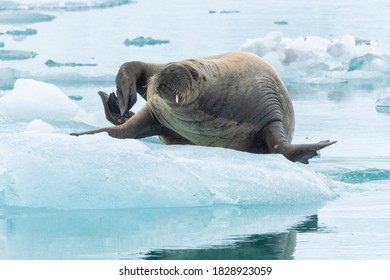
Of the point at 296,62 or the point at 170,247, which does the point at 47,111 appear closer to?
the point at 170,247

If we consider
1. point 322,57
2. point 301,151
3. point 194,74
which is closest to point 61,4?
point 322,57

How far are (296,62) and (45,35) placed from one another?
32.6 ft

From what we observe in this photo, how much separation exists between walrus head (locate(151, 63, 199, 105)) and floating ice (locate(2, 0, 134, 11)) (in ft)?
83.8

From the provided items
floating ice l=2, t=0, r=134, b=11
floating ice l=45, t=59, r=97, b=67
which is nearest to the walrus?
floating ice l=45, t=59, r=97, b=67

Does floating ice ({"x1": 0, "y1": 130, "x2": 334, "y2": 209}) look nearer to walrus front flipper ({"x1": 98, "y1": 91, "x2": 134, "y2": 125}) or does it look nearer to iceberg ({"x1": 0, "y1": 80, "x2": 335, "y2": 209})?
iceberg ({"x1": 0, "y1": 80, "x2": 335, "y2": 209})

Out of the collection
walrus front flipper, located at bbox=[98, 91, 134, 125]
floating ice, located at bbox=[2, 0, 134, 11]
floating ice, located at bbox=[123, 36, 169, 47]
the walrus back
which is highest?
the walrus back

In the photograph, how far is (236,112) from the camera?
26.3ft

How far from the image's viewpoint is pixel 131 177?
705 centimetres

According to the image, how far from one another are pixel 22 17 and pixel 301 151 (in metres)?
24.0

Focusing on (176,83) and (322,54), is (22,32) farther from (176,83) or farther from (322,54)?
(176,83)

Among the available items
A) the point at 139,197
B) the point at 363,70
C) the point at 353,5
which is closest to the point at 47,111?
the point at 139,197

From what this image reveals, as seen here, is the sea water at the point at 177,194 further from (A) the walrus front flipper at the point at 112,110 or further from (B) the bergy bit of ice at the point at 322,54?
(B) the bergy bit of ice at the point at 322,54

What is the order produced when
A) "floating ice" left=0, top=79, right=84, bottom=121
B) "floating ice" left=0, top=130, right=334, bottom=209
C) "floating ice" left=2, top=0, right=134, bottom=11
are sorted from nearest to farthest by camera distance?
1. "floating ice" left=0, top=130, right=334, bottom=209
2. "floating ice" left=0, top=79, right=84, bottom=121
3. "floating ice" left=2, top=0, right=134, bottom=11

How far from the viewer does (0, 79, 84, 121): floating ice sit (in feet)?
35.9
